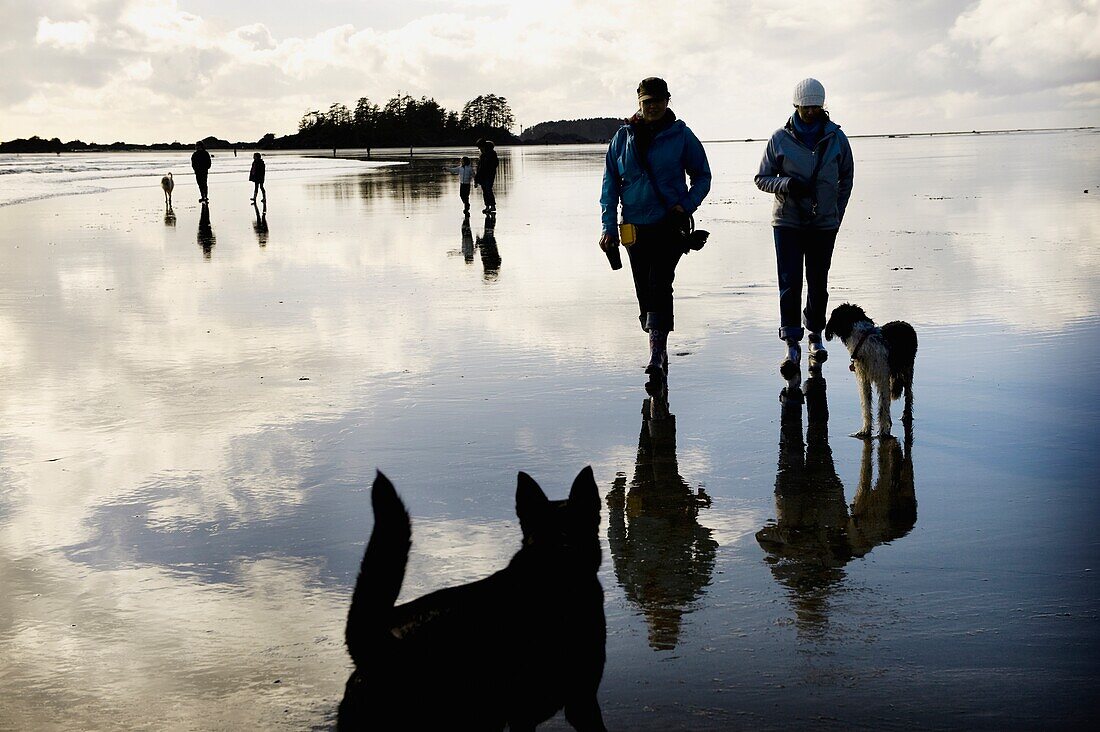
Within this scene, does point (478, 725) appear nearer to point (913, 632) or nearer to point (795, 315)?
point (913, 632)

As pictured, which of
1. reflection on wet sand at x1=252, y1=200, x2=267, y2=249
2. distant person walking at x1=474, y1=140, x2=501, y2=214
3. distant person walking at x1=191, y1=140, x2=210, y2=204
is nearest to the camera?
reflection on wet sand at x1=252, y1=200, x2=267, y2=249

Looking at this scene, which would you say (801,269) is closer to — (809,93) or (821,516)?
(809,93)

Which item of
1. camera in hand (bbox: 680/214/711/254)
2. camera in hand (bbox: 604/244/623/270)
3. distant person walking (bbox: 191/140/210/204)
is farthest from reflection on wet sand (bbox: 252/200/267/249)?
camera in hand (bbox: 680/214/711/254)

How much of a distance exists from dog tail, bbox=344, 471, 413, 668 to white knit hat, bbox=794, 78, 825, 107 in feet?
19.7

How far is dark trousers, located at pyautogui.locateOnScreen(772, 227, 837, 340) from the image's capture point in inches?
325

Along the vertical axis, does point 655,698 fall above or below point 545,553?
below

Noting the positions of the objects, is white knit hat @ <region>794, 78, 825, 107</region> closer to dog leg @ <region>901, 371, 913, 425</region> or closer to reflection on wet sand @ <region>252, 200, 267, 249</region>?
dog leg @ <region>901, 371, 913, 425</region>

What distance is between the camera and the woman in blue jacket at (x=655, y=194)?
8.02m

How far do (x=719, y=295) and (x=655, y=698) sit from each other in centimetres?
889

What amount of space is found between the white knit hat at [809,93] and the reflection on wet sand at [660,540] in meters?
2.92

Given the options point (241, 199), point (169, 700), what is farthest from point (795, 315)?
point (241, 199)

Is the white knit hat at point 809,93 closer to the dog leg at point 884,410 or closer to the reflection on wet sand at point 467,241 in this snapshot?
the dog leg at point 884,410

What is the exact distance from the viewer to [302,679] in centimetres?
356

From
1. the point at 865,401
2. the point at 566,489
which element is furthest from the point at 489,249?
the point at 566,489
